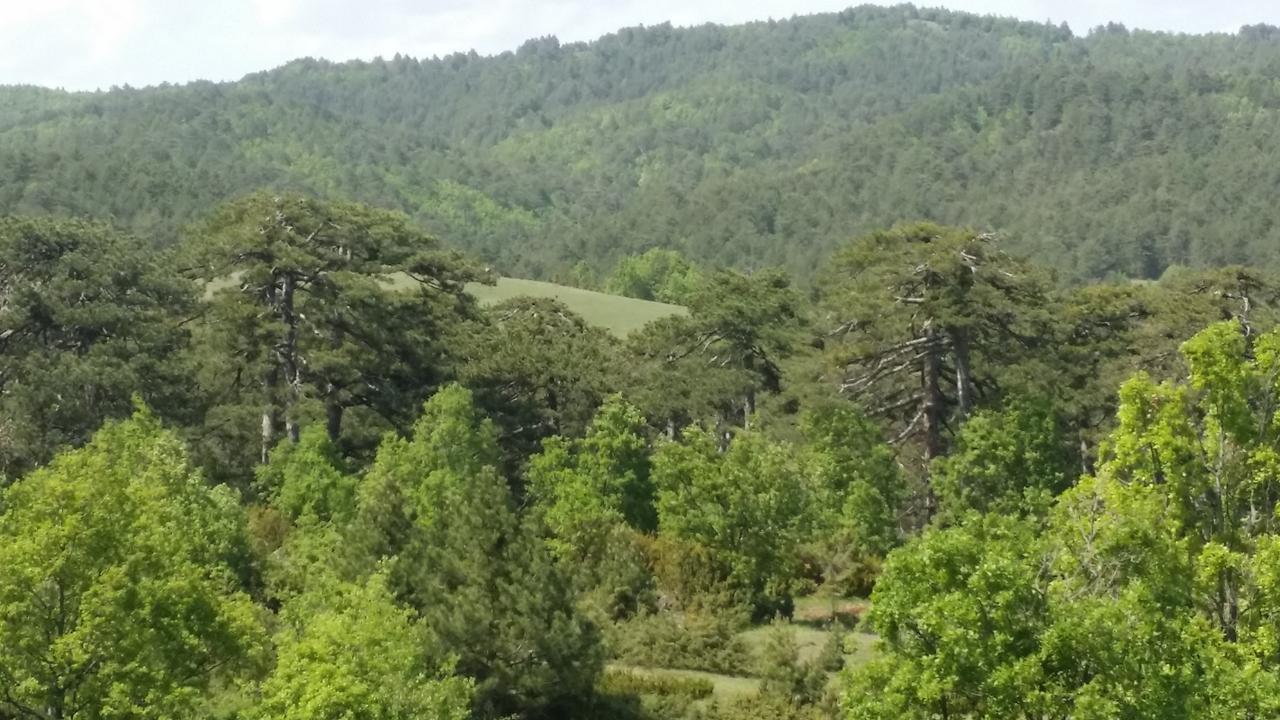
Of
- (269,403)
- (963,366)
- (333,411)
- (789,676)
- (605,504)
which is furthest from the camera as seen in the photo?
(333,411)

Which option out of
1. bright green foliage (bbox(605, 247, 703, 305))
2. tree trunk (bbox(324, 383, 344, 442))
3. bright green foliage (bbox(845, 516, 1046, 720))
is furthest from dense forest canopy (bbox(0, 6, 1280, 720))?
bright green foliage (bbox(605, 247, 703, 305))

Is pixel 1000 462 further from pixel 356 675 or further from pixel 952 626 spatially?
pixel 356 675

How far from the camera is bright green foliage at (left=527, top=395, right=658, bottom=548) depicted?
40750 mm

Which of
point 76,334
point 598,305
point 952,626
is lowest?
point 952,626

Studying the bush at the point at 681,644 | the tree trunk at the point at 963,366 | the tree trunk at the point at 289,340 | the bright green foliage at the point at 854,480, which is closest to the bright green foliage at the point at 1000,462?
the bright green foliage at the point at 854,480

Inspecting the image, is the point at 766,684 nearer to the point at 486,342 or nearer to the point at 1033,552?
the point at 1033,552

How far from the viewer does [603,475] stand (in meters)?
41.3

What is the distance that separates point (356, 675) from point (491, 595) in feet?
26.6

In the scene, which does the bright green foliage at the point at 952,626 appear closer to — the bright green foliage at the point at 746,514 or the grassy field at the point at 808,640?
the grassy field at the point at 808,640

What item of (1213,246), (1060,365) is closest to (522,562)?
(1060,365)

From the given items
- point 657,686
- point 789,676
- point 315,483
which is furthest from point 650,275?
point 789,676

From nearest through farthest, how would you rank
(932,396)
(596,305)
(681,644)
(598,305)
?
(681,644), (932,396), (596,305), (598,305)

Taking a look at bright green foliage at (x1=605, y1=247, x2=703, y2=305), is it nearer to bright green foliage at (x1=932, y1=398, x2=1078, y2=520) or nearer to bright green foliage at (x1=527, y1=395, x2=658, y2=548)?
bright green foliage at (x1=932, y1=398, x2=1078, y2=520)

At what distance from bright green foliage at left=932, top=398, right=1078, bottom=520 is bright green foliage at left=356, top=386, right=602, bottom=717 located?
56.6ft
